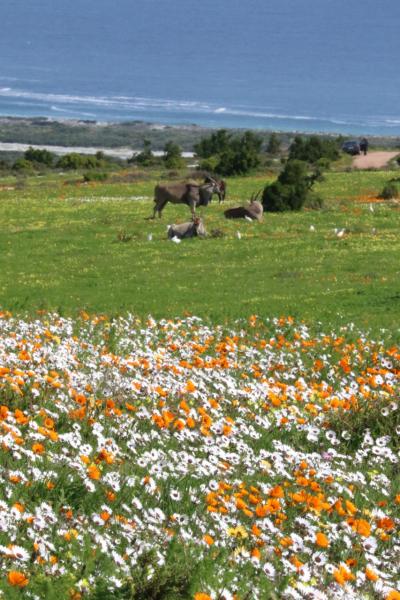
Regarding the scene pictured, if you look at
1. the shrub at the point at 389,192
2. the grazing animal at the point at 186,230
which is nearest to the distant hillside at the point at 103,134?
the shrub at the point at 389,192

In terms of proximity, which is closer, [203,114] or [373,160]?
[373,160]

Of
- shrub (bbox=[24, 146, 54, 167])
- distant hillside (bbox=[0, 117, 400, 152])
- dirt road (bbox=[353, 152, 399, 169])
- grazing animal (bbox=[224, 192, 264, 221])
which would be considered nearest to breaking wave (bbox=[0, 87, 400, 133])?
distant hillside (bbox=[0, 117, 400, 152])

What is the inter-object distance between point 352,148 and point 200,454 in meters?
74.8

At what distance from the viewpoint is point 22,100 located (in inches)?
7534

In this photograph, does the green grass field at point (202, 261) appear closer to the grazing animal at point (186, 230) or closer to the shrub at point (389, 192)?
the grazing animal at point (186, 230)

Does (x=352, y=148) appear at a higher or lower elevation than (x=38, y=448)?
lower

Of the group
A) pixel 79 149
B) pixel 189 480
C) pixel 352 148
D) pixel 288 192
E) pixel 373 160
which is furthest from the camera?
pixel 79 149

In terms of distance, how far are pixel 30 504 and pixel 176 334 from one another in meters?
9.88

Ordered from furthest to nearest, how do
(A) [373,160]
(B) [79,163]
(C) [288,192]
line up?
(B) [79,163] < (A) [373,160] < (C) [288,192]

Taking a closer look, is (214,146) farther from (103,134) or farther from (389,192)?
(389,192)

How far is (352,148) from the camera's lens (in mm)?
80562

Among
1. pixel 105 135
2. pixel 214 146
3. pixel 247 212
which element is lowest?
pixel 105 135

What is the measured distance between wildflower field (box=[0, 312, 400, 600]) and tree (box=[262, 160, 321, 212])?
3154 centimetres

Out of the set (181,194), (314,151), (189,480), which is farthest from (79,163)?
(189,480)
